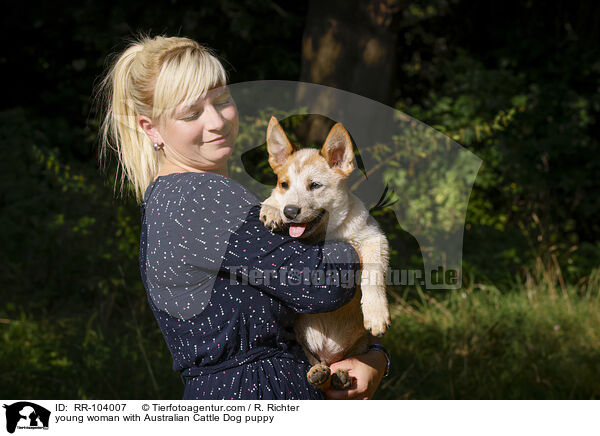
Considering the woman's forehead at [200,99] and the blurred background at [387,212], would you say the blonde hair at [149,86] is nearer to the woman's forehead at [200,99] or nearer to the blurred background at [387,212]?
the woman's forehead at [200,99]

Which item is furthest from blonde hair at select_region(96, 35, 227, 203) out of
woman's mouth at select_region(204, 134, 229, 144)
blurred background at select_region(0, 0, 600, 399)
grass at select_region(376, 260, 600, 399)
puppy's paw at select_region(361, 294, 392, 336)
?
grass at select_region(376, 260, 600, 399)

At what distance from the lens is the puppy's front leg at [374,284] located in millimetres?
2088

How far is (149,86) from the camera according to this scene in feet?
7.26

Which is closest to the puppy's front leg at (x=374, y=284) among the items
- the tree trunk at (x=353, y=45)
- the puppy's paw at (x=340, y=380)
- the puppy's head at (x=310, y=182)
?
the puppy's head at (x=310, y=182)

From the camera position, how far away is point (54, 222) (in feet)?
22.8

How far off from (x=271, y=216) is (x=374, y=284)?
433 millimetres

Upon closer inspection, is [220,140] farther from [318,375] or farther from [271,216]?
[318,375]

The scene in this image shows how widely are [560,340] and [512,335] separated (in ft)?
1.51

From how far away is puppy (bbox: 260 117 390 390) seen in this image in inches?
83.9

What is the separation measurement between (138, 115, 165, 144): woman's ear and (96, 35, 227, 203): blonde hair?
2 centimetres

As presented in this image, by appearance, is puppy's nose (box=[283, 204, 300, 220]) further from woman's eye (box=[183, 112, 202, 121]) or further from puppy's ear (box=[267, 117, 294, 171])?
woman's eye (box=[183, 112, 202, 121])

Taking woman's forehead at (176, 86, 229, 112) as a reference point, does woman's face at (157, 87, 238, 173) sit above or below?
below
